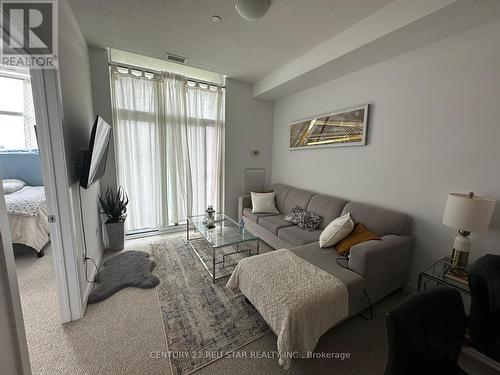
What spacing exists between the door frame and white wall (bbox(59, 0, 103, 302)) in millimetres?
74

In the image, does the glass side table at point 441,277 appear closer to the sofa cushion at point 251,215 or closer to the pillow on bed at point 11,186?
the sofa cushion at point 251,215

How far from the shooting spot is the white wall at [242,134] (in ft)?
12.3

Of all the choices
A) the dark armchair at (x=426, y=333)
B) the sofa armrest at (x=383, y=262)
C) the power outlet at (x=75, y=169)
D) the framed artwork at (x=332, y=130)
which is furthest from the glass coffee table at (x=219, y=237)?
the framed artwork at (x=332, y=130)

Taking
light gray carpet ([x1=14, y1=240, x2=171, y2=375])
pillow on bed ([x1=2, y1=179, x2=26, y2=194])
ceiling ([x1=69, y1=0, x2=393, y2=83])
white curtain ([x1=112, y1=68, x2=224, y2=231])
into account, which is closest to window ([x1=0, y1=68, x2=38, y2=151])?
pillow on bed ([x1=2, y1=179, x2=26, y2=194])

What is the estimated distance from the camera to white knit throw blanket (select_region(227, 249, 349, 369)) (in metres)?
Result: 1.30

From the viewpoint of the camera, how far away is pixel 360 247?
1.78 meters

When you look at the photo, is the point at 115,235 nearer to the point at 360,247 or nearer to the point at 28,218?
the point at 28,218

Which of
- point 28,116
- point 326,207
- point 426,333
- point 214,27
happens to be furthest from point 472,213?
point 28,116

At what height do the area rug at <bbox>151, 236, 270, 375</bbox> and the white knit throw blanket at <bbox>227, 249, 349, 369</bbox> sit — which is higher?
the white knit throw blanket at <bbox>227, 249, 349, 369</bbox>

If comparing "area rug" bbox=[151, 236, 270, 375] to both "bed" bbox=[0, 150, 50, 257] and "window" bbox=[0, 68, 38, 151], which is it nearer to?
"bed" bbox=[0, 150, 50, 257]

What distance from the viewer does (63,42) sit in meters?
1.65

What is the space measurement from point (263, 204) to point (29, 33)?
3.04m

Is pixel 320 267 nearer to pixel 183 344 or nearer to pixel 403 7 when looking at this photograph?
pixel 183 344

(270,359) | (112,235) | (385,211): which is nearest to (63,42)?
(112,235)
